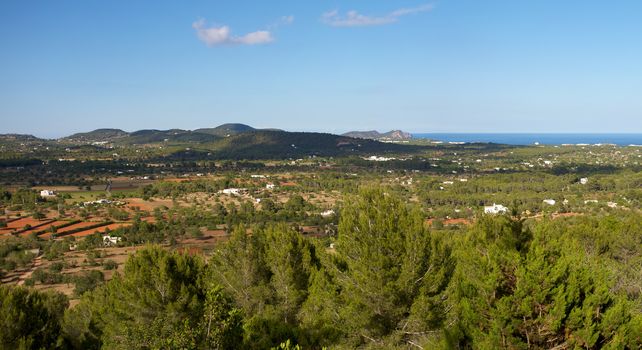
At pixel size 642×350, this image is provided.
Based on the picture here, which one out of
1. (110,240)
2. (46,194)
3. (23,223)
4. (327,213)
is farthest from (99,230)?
(327,213)

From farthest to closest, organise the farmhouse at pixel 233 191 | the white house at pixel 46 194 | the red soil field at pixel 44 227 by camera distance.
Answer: the farmhouse at pixel 233 191 < the white house at pixel 46 194 < the red soil field at pixel 44 227

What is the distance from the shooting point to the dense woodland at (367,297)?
30.6 ft

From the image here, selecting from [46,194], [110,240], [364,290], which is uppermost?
[364,290]

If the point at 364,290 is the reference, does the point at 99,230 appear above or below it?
below

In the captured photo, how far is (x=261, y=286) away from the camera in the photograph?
16.9 m

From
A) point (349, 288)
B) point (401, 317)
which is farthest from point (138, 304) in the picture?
point (401, 317)

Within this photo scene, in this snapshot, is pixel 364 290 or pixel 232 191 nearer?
pixel 364 290

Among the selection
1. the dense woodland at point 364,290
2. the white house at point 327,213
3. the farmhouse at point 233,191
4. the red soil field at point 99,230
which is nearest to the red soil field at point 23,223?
the red soil field at point 99,230

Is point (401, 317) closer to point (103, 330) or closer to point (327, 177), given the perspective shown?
point (103, 330)

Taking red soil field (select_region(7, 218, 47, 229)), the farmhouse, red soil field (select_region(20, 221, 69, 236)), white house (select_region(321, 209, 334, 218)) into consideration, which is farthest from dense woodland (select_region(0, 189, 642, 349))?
the farmhouse

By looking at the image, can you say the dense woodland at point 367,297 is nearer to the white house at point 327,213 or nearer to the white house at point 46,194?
the white house at point 327,213

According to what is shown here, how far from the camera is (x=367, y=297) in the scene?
1234cm

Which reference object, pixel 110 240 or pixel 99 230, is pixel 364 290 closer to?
pixel 110 240

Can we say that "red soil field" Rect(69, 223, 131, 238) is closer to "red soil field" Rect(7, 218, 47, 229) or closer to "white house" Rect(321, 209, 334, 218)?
"red soil field" Rect(7, 218, 47, 229)
